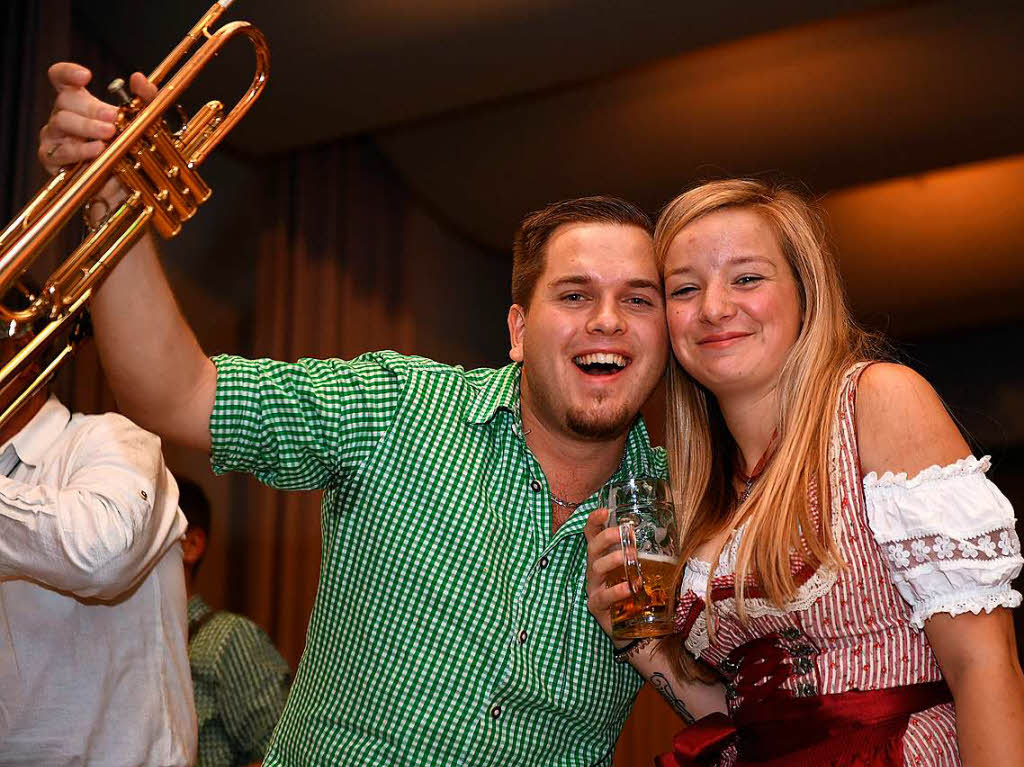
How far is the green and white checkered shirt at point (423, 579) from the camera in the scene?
1659 mm

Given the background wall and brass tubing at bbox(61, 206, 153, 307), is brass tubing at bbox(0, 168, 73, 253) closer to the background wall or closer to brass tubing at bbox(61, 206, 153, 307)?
brass tubing at bbox(61, 206, 153, 307)

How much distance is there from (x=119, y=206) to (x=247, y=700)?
1779 millimetres

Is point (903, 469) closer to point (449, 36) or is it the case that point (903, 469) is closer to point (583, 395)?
point (583, 395)

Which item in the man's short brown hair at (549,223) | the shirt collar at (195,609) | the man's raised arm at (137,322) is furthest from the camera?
the shirt collar at (195,609)

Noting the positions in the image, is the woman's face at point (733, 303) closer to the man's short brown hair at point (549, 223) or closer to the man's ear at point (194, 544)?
the man's short brown hair at point (549, 223)

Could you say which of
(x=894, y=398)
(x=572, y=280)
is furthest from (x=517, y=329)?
(x=894, y=398)

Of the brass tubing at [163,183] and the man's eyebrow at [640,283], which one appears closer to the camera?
the brass tubing at [163,183]

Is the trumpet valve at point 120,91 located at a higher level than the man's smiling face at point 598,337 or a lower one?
lower

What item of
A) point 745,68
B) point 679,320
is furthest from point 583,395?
point 745,68

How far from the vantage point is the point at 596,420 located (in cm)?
183

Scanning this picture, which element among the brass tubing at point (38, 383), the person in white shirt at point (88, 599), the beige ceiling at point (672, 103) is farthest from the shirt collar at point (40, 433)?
the beige ceiling at point (672, 103)

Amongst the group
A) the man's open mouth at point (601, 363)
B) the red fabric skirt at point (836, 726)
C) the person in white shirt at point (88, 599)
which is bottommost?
the person in white shirt at point (88, 599)

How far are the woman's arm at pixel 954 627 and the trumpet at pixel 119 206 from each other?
0.84 metres

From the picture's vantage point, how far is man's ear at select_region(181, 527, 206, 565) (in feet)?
9.93
